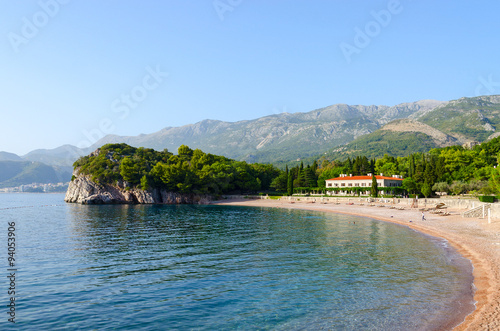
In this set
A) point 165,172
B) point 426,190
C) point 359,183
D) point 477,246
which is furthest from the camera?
point 359,183

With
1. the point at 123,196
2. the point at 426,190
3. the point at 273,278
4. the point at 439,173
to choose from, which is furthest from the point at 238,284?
the point at 123,196

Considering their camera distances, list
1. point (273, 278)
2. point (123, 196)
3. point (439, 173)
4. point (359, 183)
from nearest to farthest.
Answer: point (273, 278), point (439, 173), point (123, 196), point (359, 183)

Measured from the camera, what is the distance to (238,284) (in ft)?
67.7

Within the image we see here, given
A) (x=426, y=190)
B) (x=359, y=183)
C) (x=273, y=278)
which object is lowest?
(x=273, y=278)

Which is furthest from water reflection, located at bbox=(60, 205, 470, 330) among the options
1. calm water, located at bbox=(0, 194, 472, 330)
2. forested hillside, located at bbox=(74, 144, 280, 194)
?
forested hillside, located at bbox=(74, 144, 280, 194)

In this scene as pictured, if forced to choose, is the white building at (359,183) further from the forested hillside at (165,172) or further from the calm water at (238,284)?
the calm water at (238,284)

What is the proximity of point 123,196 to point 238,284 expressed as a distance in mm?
103532

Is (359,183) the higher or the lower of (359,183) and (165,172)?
the lower

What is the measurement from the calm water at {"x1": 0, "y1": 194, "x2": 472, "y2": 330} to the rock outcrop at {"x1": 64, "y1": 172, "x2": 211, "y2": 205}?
250ft

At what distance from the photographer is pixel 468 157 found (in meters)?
115

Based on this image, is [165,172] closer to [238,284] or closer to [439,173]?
[439,173]

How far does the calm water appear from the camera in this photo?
15.2 meters

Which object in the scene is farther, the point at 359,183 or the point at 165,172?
the point at 359,183

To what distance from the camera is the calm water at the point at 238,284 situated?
49.8ft
